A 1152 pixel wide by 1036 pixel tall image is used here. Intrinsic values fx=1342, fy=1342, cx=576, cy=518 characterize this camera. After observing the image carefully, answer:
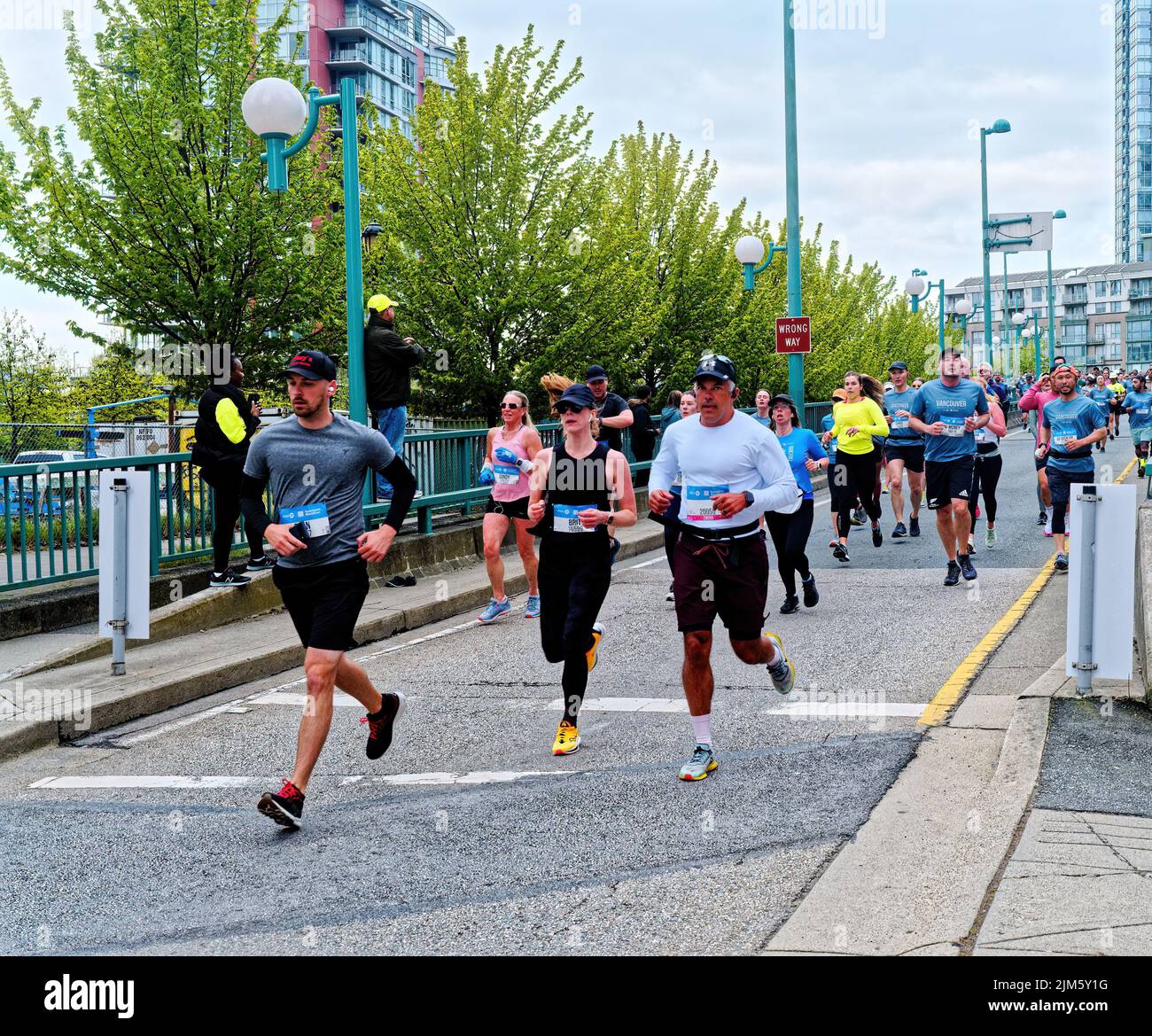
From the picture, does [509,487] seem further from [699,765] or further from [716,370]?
[699,765]

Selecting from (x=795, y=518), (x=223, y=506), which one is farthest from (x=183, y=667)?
(x=795, y=518)

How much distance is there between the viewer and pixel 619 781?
6094 millimetres

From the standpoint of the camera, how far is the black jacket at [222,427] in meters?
10.4

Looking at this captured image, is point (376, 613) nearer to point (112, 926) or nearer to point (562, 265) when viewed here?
point (112, 926)

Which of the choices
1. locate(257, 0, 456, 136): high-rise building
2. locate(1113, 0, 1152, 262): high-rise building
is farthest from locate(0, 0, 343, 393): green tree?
locate(1113, 0, 1152, 262): high-rise building

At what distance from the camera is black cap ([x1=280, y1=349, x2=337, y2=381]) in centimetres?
578

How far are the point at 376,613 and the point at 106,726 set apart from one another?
3.47 meters

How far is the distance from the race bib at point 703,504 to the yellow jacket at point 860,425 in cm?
830

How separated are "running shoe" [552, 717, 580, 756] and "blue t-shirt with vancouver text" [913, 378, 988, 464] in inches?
260

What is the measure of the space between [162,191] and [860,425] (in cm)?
829

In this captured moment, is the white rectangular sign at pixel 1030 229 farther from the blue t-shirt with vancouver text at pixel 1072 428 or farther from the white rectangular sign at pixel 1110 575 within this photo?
the white rectangular sign at pixel 1110 575

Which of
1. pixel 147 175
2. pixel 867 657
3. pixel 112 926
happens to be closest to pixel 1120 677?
pixel 867 657

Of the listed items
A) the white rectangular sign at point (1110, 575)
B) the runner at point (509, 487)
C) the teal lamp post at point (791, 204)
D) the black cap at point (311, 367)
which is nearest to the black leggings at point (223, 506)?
the runner at point (509, 487)

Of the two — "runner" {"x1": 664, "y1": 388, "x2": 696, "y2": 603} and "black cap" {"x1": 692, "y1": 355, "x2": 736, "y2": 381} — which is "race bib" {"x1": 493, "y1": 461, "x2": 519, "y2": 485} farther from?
"black cap" {"x1": 692, "y1": 355, "x2": 736, "y2": 381}
